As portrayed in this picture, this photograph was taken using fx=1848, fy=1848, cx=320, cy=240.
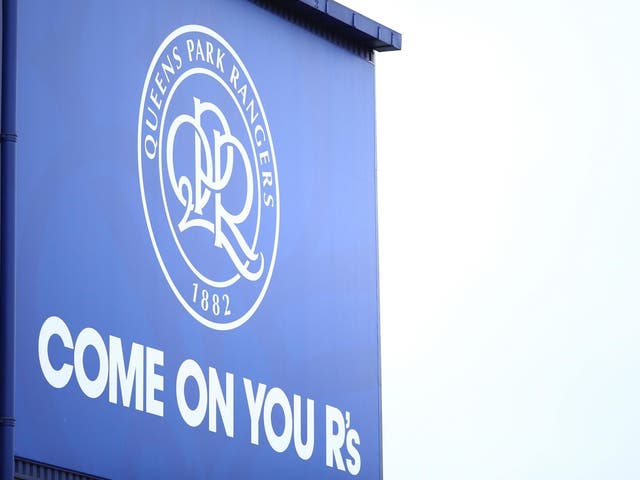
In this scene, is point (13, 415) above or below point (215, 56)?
below

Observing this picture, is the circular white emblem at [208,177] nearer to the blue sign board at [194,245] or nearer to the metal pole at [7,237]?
the blue sign board at [194,245]

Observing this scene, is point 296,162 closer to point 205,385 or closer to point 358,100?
point 358,100

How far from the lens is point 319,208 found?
1455cm

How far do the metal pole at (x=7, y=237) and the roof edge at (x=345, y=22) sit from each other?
3.61 m

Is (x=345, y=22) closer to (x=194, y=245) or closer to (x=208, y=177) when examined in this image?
(x=208, y=177)

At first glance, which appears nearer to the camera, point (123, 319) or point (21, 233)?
point (21, 233)

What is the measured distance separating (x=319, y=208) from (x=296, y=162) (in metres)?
0.48

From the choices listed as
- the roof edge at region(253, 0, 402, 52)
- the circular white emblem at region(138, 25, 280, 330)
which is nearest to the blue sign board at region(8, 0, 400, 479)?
the circular white emblem at region(138, 25, 280, 330)

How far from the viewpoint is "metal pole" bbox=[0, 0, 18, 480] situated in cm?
1030

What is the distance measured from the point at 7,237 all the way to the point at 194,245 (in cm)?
236

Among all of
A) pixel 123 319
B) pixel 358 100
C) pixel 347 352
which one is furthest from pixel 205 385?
pixel 358 100

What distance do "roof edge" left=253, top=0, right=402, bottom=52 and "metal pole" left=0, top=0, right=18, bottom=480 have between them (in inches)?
142

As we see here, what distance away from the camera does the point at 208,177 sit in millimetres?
13008

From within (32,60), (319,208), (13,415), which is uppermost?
(319,208)
